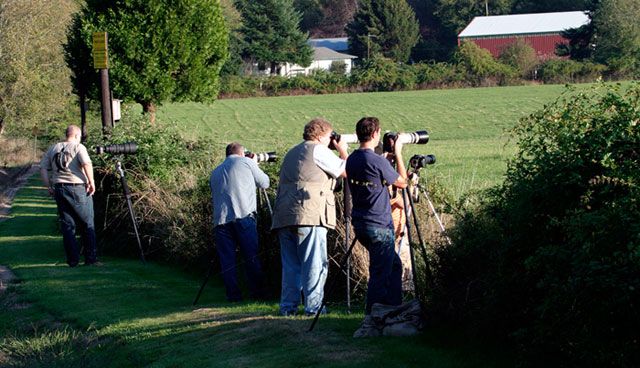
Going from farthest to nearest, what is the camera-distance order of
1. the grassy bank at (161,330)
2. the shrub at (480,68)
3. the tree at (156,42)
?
1. the shrub at (480,68)
2. the tree at (156,42)
3. the grassy bank at (161,330)

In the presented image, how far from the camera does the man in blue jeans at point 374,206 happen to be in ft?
28.4

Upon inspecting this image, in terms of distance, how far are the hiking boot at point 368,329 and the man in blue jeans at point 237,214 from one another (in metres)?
3.15

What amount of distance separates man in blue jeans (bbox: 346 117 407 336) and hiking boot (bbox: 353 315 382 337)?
158mm

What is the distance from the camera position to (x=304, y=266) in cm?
996

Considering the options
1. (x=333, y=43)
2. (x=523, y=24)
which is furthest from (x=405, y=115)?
(x=333, y=43)

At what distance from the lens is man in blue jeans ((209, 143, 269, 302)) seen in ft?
37.6

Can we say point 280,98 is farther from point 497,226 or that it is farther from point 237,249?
point 497,226

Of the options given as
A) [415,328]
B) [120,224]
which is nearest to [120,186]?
[120,224]

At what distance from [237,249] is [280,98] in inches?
2645

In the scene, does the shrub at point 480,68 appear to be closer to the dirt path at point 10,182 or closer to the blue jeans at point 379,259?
the dirt path at point 10,182

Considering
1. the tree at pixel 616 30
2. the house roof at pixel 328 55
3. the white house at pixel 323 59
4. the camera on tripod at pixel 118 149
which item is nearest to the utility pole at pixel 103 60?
the camera on tripod at pixel 118 149

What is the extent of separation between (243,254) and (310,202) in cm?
215

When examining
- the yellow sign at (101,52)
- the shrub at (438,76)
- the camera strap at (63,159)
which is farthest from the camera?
the shrub at (438,76)

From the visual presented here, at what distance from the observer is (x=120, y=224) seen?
1681 centimetres
